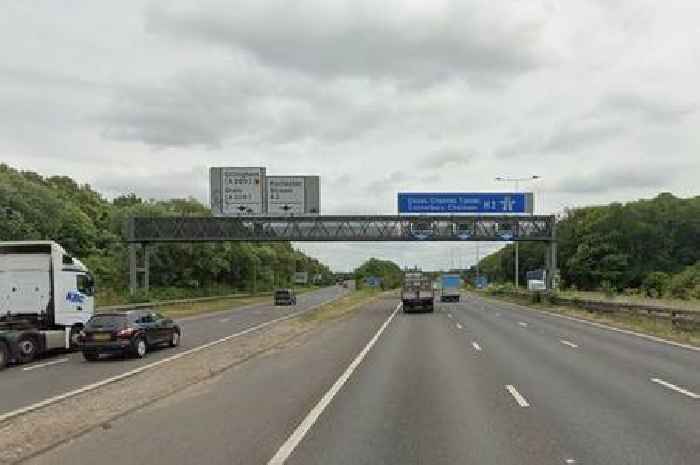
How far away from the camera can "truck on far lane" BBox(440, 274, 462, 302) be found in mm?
84188

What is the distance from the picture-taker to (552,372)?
1647 centimetres

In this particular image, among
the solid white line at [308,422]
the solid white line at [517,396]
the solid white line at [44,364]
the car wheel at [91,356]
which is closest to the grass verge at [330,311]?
the car wheel at [91,356]

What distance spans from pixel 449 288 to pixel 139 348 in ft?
213

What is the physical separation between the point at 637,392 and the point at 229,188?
147 feet

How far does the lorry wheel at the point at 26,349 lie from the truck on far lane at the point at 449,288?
6492 cm

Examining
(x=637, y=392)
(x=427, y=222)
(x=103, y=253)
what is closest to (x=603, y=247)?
(x=427, y=222)

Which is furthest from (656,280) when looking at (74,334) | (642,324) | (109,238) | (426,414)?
(426,414)

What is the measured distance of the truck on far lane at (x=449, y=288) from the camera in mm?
84188

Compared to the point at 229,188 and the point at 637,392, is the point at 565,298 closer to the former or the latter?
the point at 229,188

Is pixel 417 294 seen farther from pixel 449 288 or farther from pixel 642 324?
pixel 449 288

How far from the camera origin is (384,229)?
6331 centimetres

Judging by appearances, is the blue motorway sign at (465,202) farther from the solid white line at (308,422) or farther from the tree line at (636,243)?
the tree line at (636,243)

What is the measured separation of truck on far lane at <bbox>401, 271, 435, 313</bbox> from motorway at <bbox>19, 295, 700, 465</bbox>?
33.0 meters

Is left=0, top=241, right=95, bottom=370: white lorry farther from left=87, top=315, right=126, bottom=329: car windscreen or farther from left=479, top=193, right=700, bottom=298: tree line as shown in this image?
left=479, top=193, right=700, bottom=298: tree line
